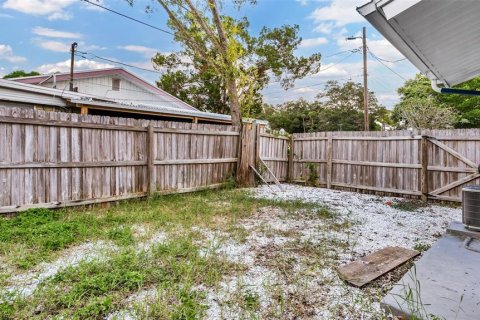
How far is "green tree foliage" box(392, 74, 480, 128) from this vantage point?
18.0 metres

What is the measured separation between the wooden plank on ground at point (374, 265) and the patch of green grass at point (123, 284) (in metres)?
1.09

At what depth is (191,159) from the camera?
664 cm

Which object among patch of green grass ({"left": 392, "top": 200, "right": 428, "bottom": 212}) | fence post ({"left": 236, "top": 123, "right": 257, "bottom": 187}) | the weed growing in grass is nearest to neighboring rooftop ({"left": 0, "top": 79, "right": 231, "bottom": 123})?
fence post ({"left": 236, "top": 123, "right": 257, "bottom": 187})

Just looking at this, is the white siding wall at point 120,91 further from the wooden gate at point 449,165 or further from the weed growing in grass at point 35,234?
the wooden gate at point 449,165

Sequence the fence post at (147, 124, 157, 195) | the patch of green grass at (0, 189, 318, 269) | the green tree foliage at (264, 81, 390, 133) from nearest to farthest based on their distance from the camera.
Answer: the patch of green grass at (0, 189, 318, 269), the fence post at (147, 124, 157, 195), the green tree foliage at (264, 81, 390, 133)

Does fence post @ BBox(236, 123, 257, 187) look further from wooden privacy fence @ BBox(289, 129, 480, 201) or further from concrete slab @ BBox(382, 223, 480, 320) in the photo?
concrete slab @ BBox(382, 223, 480, 320)

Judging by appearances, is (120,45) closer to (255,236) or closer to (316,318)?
(255,236)

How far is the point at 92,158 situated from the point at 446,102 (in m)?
23.1

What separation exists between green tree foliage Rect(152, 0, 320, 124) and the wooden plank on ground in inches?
227

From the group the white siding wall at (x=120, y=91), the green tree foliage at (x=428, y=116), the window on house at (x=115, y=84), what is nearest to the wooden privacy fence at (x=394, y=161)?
the white siding wall at (x=120, y=91)

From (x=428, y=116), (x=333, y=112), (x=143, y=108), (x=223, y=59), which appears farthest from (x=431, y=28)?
→ (x=333, y=112)

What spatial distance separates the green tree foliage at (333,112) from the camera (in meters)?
24.8

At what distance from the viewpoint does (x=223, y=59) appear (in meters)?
7.91

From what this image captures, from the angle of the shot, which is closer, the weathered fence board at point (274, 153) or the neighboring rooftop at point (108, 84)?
the weathered fence board at point (274, 153)
